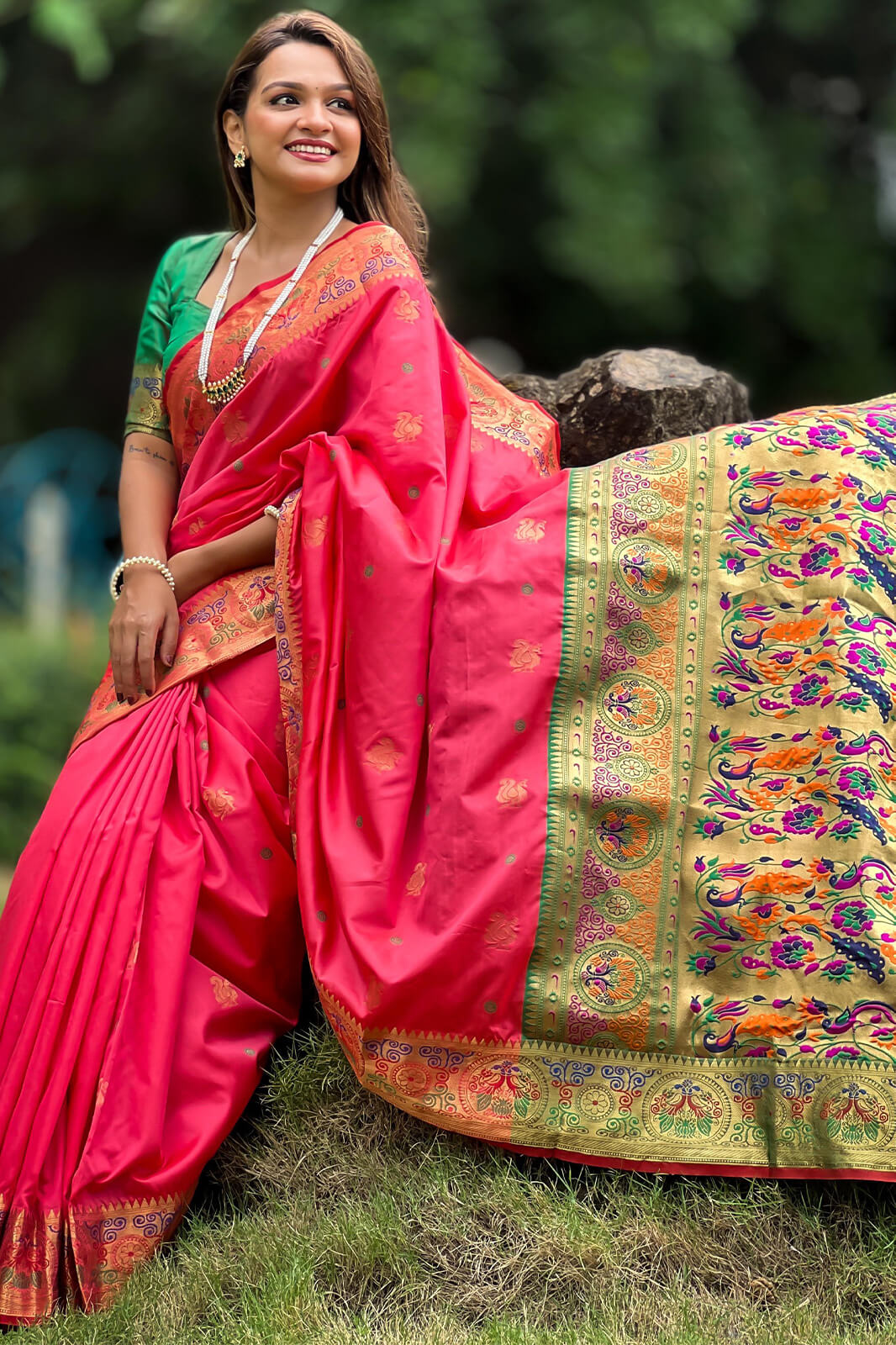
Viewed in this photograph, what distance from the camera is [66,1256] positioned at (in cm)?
216

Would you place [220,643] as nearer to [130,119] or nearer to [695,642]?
[695,642]

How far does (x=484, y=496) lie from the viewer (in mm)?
2473

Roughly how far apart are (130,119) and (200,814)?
5.71 m

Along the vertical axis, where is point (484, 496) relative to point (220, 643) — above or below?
above

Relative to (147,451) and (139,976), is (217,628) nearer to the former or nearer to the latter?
(147,451)

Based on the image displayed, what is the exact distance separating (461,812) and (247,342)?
0.92 m

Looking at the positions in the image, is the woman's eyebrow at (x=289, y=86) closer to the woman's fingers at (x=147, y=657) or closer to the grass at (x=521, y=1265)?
the woman's fingers at (x=147, y=657)

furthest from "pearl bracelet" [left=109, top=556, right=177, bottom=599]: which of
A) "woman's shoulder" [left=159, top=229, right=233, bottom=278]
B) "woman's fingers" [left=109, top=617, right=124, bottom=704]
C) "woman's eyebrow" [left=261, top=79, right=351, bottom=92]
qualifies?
"woman's eyebrow" [left=261, top=79, right=351, bottom=92]

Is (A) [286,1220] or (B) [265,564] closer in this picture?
(A) [286,1220]

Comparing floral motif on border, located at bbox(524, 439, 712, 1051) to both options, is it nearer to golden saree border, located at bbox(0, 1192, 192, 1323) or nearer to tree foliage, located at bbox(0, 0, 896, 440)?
golden saree border, located at bbox(0, 1192, 192, 1323)

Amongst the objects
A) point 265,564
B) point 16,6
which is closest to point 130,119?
point 16,6

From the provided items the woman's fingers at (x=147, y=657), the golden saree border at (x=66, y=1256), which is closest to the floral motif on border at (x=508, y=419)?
the woman's fingers at (x=147, y=657)

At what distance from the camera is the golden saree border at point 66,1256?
7.03ft

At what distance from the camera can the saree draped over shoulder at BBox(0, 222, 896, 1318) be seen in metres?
2.13
